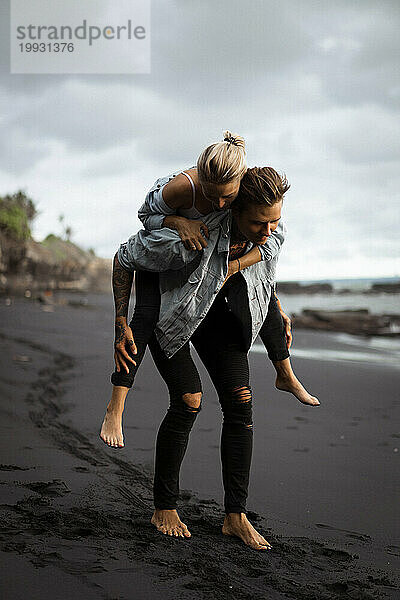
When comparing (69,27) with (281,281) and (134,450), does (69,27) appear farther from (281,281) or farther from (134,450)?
(281,281)

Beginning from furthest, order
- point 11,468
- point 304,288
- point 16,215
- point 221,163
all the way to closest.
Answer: point 304,288 < point 16,215 < point 11,468 < point 221,163

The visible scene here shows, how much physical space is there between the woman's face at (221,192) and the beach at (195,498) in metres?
1.19

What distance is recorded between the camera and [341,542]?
2.65 m

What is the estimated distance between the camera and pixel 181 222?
7.70 feet

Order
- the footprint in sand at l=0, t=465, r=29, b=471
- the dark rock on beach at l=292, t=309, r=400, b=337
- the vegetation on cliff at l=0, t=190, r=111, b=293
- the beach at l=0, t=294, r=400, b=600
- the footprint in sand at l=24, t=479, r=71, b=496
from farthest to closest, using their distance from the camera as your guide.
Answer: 1. the vegetation on cliff at l=0, t=190, r=111, b=293
2. the dark rock on beach at l=292, t=309, r=400, b=337
3. the footprint in sand at l=0, t=465, r=29, b=471
4. the footprint in sand at l=24, t=479, r=71, b=496
5. the beach at l=0, t=294, r=400, b=600

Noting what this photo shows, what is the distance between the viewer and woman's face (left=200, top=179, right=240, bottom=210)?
7.20ft

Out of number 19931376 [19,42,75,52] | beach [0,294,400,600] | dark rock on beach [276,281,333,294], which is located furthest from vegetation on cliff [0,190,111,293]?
beach [0,294,400,600]

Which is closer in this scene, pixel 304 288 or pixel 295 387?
pixel 295 387

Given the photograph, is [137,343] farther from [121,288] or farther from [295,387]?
[295,387]

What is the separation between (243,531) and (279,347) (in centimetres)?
73

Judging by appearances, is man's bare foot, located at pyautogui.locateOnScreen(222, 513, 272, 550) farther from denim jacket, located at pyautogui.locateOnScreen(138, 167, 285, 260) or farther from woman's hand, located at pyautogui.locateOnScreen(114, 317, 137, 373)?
denim jacket, located at pyautogui.locateOnScreen(138, 167, 285, 260)

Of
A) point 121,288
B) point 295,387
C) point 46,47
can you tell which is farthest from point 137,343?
point 46,47

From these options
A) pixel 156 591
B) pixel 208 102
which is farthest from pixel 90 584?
pixel 208 102

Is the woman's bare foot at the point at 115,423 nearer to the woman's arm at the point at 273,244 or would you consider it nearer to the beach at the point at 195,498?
the beach at the point at 195,498
